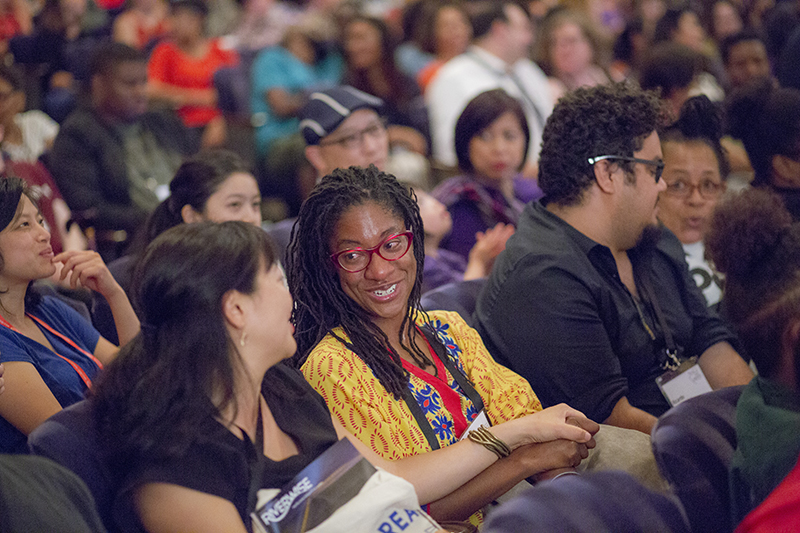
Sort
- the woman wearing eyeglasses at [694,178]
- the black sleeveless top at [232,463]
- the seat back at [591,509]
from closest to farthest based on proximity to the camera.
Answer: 1. the seat back at [591,509]
2. the black sleeveless top at [232,463]
3. the woman wearing eyeglasses at [694,178]

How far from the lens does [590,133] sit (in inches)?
96.5

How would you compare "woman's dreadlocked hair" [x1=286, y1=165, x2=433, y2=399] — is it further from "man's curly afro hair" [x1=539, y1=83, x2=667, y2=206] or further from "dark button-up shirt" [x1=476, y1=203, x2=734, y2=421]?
"man's curly afro hair" [x1=539, y1=83, x2=667, y2=206]

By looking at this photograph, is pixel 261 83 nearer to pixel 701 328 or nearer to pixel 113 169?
pixel 113 169

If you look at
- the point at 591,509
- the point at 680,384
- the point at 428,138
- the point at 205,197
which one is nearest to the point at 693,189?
the point at 680,384

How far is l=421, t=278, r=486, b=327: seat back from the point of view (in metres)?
2.59

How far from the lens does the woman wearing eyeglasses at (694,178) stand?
3094 mm

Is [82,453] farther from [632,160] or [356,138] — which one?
[356,138]

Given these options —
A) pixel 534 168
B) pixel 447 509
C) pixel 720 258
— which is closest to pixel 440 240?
pixel 534 168

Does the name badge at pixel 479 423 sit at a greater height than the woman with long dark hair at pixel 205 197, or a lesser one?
lesser

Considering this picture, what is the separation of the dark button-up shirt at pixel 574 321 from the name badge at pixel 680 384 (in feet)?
0.23

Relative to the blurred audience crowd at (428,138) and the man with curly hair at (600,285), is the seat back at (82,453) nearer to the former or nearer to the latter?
the blurred audience crowd at (428,138)

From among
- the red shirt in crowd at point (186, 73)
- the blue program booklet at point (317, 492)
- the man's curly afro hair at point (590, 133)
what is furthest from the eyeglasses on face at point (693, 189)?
the red shirt in crowd at point (186, 73)

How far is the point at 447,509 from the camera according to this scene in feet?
6.20

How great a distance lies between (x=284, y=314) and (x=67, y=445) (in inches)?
19.2
